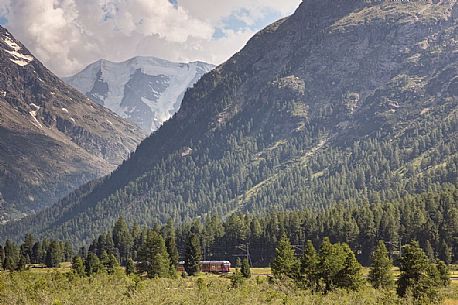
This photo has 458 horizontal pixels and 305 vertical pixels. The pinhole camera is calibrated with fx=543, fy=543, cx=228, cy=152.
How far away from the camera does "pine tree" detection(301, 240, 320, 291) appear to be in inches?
3204

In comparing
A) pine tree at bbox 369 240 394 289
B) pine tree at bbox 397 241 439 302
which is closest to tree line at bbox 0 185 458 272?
pine tree at bbox 369 240 394 289

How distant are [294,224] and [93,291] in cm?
12426

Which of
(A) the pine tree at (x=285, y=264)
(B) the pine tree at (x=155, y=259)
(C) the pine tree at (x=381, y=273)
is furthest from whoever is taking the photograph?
(B) the pine tree at (x=155, y=259)

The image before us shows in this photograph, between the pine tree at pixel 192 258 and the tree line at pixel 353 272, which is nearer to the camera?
the tree line at pixel 353 272

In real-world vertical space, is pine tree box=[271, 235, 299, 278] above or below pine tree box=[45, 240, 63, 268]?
below

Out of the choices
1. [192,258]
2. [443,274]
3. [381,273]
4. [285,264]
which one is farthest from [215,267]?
[443,274]

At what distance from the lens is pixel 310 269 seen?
83.6m

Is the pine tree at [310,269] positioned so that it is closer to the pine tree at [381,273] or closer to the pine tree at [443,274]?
the pine tree at [381,273]

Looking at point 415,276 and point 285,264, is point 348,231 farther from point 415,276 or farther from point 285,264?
point 415,276

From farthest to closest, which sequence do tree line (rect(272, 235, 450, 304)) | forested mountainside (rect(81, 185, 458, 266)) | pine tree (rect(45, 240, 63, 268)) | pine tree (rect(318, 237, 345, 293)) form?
pine tree (rect(45, 240, 63, 268))
forested mountainside (rect(81, 185, 458, 266))
pine tree (rect(318, 237, 345, 293))
tree line (rect(272, 235, 450, 304))

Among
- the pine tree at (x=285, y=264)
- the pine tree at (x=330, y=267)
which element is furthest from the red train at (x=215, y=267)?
the pine tree at (x=330, y=267)

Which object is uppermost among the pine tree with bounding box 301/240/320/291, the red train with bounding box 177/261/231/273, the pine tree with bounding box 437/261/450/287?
the red train with bounding box 177/261/231/273

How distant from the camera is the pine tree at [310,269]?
81.4 metres

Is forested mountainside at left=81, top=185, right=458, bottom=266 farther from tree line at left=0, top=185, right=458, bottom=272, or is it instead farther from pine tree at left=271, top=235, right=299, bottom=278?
pine tree at left=271, top=235, right=299, bottom=278
